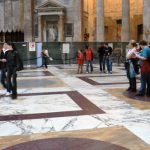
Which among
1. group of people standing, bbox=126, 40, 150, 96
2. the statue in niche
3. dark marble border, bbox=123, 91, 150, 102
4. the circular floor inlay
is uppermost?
the statue in niche

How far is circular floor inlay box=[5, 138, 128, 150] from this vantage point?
6.50 m

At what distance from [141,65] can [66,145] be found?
6.18 m

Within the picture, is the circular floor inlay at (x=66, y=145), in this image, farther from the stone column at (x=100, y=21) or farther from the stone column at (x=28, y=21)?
the stone column at (x=28, y=21)

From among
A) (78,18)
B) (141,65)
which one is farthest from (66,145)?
(78,18)

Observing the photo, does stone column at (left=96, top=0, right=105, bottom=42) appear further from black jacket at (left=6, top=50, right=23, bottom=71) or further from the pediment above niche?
black jacket at (left=6, top=50, right=23, bottom=71)

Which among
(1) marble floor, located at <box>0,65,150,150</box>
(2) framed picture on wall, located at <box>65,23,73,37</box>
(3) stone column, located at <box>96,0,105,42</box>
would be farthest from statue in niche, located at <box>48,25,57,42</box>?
(1) marble floor, located at <box>0,65,150,150</box>

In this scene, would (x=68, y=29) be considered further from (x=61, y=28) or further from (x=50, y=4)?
(x=50, y=4)

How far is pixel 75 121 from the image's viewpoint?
853 cm

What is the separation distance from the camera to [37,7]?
44.1 m

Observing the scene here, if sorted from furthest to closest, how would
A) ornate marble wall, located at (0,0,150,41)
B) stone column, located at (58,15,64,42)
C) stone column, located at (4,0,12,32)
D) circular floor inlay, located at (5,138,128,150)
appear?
stone column, located at (4,0,12,32) → ornate marble wall, located at (0,0,150,41) → stone column, located at (58,15,64,42) → circular floor inlay, located at (5,138,128,150)

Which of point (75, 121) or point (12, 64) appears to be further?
point (12, 64)

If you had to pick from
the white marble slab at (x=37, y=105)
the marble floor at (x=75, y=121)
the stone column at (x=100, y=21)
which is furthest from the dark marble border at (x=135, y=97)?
the stone column at (x=100, y=21)

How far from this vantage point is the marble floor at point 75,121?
6.80m

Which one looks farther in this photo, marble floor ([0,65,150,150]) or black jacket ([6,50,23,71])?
black jacket ([6,50,23,71])
